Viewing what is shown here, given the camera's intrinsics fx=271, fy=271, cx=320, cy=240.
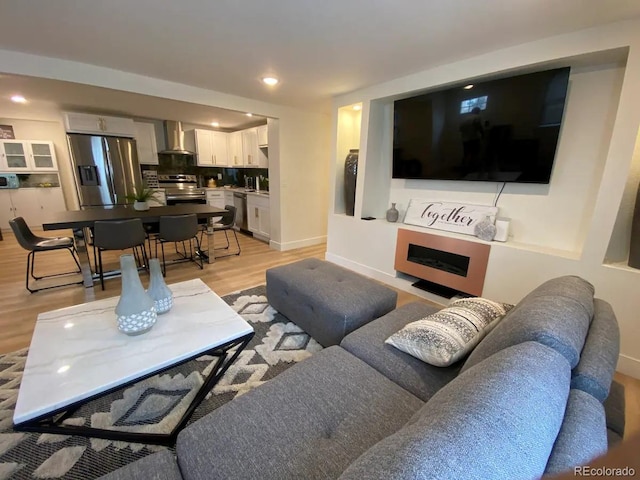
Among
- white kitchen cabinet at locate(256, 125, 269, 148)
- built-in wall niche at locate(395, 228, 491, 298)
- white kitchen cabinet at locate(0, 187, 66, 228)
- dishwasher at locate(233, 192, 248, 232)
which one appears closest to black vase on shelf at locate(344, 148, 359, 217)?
built-in wall niche at locate(395, 228, 491, 298)

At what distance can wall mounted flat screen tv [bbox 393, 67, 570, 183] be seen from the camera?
212cm

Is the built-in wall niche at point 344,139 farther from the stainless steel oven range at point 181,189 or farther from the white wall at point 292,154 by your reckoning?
the stainless steel oven range at point 181,189

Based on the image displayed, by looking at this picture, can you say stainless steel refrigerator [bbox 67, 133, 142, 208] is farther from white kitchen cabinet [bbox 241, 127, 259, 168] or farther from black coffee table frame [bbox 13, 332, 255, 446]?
black coffee table frame [bbox 13, 332, 255, 446]

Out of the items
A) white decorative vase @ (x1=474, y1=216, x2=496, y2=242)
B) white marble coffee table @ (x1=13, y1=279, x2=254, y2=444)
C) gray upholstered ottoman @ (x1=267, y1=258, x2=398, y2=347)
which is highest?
white decorative vase @ (x1=474, y1=216, x2=496, y2=242)

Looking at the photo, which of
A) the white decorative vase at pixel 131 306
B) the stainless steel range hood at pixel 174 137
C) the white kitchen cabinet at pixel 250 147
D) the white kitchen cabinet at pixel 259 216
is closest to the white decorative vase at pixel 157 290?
the white decorative vase at pixel 131 306

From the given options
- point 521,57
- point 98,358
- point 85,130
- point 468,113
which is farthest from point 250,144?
point 98,358

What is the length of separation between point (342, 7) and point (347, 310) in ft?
6.09

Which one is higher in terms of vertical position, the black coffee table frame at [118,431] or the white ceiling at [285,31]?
the white ceiling at [285,31]

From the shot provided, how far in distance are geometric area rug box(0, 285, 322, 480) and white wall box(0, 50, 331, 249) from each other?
248cm

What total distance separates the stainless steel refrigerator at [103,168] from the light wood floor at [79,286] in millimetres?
1197

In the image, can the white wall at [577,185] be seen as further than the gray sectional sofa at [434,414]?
Yes

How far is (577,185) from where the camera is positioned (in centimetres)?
218

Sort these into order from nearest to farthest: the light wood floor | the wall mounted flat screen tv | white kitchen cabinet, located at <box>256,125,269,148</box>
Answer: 1. the light wood floor
2. the wall mounted flat screen tv
3. white kitchen cabinet, located at <box>256,125,269,148</box>

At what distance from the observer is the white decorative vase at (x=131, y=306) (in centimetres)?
127
